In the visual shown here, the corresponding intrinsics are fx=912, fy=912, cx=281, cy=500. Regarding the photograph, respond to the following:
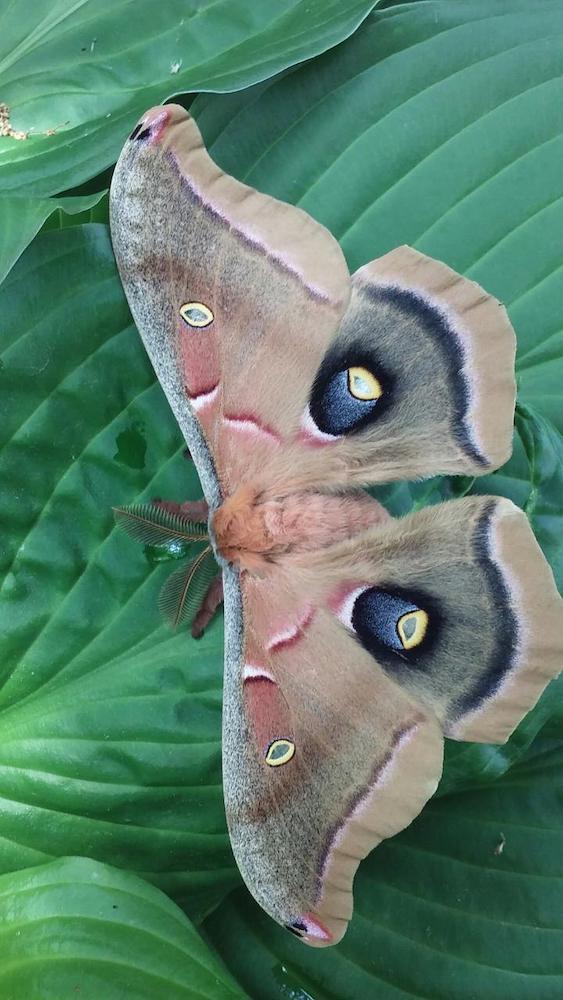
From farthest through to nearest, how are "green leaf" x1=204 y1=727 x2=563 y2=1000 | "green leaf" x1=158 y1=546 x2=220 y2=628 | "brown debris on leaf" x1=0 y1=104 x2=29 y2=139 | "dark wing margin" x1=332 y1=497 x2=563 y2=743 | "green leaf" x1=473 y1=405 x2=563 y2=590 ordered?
"brown debris on leaf" x1=0 y1=104 x2=29 y2=139, "green leaf" x1=204 y1=727 x2=563 y2=1000, "green leaf" x1=158 y1=546 x2=220 y2=628, "green leaf" x1=473 y1=405 x2=563 y2=590, "dark wing margin" x1=332 y1=497 x2=563 y2=743

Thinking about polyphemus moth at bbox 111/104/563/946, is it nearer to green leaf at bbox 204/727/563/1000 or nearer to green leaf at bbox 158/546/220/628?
green leaf at bbox 158/546/220/628

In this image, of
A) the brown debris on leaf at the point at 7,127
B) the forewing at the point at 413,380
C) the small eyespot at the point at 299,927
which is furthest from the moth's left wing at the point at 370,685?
the brown debris on leaf at the point at 7,127

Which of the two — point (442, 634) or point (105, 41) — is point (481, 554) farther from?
point (105, 41)

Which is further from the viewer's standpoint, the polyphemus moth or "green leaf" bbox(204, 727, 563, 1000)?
"green leaf" bbox(204, 727, 563, 1000)

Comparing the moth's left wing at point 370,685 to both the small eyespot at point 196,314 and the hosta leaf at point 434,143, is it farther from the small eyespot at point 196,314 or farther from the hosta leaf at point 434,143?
the small eyespot at point 196,314

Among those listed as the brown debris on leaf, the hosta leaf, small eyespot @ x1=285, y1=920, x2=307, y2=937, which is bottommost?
small eyespot @ x1=285, y1=920, x2=307, y2=937

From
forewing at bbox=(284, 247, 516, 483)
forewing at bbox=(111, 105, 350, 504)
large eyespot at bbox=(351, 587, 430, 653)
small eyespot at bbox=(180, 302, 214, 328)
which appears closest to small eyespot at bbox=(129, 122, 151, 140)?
forewing at bbox=(111, 105, 350, 504)

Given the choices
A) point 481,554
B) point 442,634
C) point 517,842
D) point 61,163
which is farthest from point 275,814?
point 61,163
